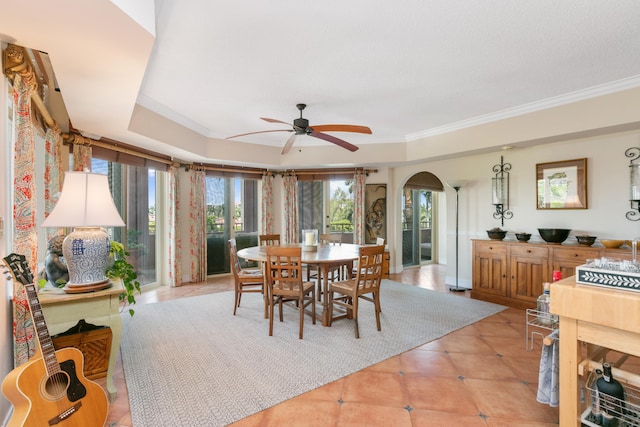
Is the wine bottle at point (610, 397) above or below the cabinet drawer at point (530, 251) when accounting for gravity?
below

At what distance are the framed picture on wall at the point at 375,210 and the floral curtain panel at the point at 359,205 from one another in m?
0.13

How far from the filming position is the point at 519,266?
159 inches

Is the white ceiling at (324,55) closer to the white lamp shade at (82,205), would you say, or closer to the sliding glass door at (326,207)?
the white lamp shade at (82,205)

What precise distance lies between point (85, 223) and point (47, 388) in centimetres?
94

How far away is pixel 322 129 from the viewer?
125 inches

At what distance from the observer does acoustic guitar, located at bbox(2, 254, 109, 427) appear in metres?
1.35

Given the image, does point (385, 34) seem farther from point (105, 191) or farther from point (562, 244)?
point (562, 244)

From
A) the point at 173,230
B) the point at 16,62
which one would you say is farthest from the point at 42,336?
the point at 173,230

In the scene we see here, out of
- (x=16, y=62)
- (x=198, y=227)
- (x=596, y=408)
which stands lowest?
(x=596, y=408)

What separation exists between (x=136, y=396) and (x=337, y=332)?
6.04 feet

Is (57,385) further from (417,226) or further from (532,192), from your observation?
(417,226)

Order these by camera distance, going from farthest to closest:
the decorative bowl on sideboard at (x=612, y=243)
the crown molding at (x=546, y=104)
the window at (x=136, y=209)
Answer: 1. the window at (x=136, y=209)
2. the decorative bowl on sideboard at (x=612, y=243)
3. the crown molding at (x=546, y=104)

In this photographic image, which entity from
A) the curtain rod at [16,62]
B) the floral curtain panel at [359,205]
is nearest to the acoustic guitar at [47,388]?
the curtain rod at [16,62]

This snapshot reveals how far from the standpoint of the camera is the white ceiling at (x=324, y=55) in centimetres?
180
